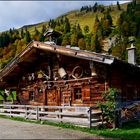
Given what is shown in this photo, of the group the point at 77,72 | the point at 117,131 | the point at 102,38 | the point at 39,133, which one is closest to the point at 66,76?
the point at 77,72

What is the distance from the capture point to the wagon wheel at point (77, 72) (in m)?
21.3

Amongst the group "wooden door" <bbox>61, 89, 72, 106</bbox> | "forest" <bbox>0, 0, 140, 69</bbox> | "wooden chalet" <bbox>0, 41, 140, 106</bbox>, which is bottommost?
"wooden door" <bbox>61, 89, 72, 106</bbox>

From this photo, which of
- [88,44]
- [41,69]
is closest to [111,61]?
[41,69]

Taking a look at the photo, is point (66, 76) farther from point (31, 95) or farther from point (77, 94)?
point (31, 95)

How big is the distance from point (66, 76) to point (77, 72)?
1082 mm

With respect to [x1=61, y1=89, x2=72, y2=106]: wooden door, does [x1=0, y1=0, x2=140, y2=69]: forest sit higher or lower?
higher

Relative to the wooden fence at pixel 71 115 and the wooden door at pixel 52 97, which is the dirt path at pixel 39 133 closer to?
the wooden fence at pixel 71 115

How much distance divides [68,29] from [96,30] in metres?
16.2

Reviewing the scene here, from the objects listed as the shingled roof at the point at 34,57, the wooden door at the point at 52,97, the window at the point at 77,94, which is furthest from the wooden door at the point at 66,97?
the shingled roof at the point at 34,57

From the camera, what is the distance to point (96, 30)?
527 ft

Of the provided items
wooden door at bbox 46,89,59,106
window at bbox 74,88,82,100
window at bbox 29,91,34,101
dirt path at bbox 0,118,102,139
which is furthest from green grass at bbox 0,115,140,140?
window at bbox 29,91,34,101

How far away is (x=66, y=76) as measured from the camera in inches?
883

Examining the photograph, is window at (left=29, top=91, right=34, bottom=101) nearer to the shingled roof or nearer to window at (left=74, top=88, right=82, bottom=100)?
the shingled roof

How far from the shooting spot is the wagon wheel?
70.0 feet
